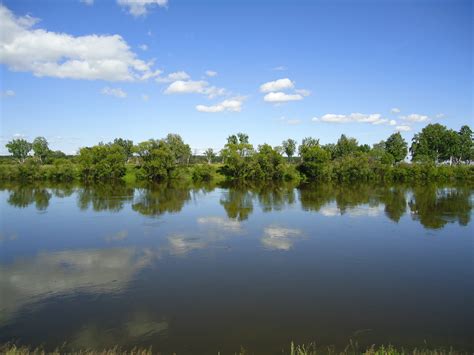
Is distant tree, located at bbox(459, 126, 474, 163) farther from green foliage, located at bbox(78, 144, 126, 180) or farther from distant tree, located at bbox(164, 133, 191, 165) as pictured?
green foliage, located at bbox(78, 144, 126, 180)

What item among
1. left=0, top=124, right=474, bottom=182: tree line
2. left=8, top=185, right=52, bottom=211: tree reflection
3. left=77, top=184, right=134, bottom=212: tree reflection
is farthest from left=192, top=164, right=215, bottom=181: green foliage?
left=8, top=185, right=52, bottom=211: tree reflection

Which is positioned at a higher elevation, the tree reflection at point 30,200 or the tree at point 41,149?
the tree at point 41,149

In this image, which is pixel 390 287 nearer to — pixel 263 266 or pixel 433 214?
pixel 263 266

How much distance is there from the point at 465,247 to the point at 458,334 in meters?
10.9

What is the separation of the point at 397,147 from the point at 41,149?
88.6 metres

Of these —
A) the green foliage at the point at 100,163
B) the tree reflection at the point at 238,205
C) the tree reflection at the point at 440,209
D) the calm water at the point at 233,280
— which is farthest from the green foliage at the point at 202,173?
the calm water at the point at 233,280

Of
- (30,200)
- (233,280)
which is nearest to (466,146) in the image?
(233,280)

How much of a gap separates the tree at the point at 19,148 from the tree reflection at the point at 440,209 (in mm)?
84142

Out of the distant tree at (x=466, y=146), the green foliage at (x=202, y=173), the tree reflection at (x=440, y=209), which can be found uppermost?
the distant tree at (x=466, y=146)

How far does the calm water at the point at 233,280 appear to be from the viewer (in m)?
9.65

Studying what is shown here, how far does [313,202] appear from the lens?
1377 inches

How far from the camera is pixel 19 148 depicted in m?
81.1

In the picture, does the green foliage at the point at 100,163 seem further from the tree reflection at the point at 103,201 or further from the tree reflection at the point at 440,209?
the tree reflection at the point at 440,209

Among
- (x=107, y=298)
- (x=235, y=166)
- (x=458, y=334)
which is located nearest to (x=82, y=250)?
(x=107, y=298)
